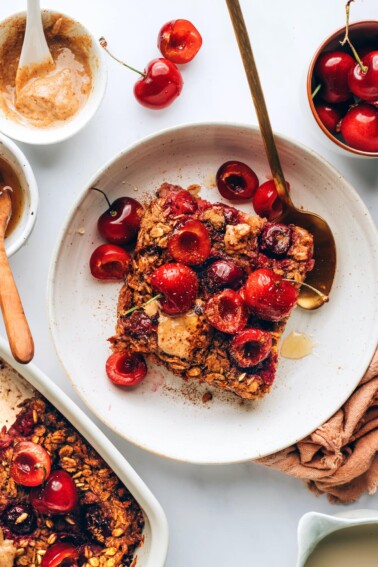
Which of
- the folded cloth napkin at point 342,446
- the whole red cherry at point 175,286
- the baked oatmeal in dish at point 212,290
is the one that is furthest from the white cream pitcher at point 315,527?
the whole red cherry at point 175,286

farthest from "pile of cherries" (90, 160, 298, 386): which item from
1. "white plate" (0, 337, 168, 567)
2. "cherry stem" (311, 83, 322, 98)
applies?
"cherry stem" (311, 83, 322, 98)

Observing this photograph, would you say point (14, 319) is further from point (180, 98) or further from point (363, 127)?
point (363, 127)

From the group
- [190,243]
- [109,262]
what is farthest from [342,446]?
[109,262]

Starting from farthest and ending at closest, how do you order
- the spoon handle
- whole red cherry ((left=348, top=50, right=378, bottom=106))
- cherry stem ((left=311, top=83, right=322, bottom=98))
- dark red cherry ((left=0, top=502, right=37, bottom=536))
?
dark red cherry ((left=0, top=502, right=37, bottom=536)) → cherry stem ((left=311, top=83, right=322, bottom=98)) → whole red cherry ((left=348, top=50, right=378, bottom=106)) → the spoon handle

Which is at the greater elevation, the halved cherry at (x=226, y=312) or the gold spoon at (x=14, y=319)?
the halved cherry at (x=226, y=312)

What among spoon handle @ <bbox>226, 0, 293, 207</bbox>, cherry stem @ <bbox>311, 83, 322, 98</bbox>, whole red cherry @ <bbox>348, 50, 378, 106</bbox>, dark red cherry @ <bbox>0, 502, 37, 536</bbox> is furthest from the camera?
dark red cherry @ <bbox>0, 502, 37, 536</bbox>

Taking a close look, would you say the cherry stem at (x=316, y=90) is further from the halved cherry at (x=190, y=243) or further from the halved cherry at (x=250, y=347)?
the halved cherry at (x=250, y=347)

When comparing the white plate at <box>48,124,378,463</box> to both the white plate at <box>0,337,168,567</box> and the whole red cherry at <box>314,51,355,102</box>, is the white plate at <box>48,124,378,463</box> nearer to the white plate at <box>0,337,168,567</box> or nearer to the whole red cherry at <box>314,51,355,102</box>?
the white plate at <box>0,337,168,567</box>
